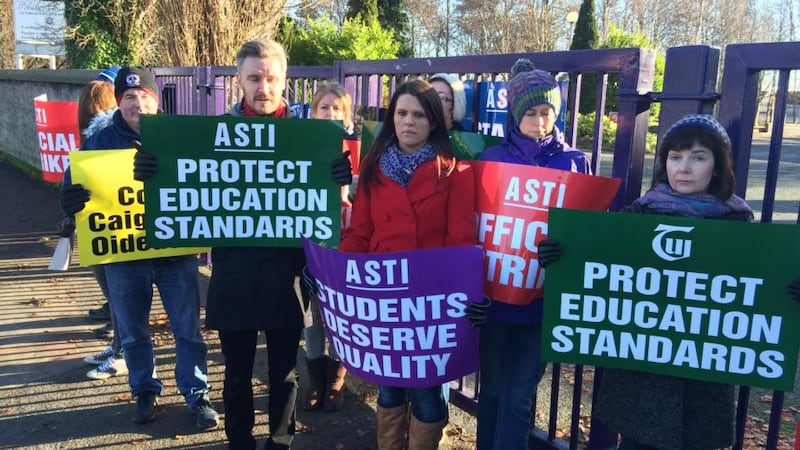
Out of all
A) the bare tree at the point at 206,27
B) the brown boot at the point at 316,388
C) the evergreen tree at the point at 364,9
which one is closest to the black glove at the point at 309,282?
the brown boot at the point at 316,388

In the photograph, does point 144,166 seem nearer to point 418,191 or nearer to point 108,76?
point 418,191

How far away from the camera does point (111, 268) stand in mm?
4012

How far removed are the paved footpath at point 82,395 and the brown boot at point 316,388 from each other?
2.8 inches

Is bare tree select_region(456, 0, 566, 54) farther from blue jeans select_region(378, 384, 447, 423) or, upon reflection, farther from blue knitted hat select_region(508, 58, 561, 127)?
blue jeans select_region(378, 384, 447, 423)

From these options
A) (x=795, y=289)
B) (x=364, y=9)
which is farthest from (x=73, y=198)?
(x=364, y=9)

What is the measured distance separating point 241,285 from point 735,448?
93.1 inches

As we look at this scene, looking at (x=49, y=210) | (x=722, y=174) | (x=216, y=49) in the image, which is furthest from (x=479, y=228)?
(x=49, y=210)

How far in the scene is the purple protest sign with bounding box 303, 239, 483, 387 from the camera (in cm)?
285

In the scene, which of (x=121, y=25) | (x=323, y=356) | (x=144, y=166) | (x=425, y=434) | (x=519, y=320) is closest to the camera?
(x=519, y=320)

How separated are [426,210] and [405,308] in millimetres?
454

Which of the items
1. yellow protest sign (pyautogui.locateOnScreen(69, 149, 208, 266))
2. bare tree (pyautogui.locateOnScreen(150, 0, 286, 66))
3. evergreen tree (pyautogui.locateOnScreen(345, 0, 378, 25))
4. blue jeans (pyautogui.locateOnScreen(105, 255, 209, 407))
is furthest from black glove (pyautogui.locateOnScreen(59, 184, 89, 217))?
evergreen tree (pyautogui.locateOnScreen(345, 0, 378, 25))

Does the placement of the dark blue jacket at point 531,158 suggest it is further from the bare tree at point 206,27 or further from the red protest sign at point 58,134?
the bare tree at point 206,27

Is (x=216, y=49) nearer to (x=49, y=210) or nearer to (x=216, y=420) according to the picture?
(x=49, y=210)

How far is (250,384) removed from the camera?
346cm
